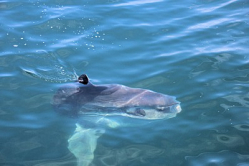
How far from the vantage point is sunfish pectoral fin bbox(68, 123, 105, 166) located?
667cm

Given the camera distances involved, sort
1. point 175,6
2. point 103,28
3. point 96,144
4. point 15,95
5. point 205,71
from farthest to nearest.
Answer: point 175,6
point 103,28
point 205,71
point 15,95
point 96,144

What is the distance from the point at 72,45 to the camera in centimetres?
1011

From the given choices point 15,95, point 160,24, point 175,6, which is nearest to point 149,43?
point 160,24

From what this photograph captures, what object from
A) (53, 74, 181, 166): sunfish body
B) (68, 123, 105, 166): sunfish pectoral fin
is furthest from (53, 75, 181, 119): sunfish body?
(68, 123, 105, 166): sunfish pectoral fin

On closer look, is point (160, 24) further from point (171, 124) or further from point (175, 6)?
point (171, 124)

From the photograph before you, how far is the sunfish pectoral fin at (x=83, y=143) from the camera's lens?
6.67 metres

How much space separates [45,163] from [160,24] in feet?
21.1

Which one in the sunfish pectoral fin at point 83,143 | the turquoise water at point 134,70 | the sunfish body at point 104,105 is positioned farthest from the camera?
the sunfish body at point 104,105

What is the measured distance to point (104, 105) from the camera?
7.57m

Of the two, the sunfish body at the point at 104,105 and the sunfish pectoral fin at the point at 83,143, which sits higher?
the sunfish body at the point at 104,105

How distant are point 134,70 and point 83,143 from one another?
2701 millimetres

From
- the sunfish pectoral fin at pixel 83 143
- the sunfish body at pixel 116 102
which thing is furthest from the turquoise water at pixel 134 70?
the sunfish body at pixel 116 102

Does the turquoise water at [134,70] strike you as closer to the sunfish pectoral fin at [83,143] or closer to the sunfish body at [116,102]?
the sunfish pectoral fin at [83,143]

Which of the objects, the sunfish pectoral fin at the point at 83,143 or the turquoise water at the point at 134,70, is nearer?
the sunfish pectoral fin at the point at 83,143
